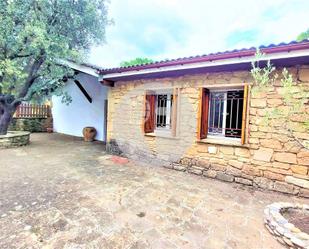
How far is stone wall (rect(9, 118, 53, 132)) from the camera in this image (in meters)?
13.0

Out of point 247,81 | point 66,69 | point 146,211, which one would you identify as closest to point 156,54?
point 66,69

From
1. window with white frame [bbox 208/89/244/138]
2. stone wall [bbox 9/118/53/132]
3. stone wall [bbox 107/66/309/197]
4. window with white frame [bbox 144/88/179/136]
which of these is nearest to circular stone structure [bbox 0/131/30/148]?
stone wall [bbox 9/118/53/132]

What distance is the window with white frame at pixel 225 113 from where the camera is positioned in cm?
520

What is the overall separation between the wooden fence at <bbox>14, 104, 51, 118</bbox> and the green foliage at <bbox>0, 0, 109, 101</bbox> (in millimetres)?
5406

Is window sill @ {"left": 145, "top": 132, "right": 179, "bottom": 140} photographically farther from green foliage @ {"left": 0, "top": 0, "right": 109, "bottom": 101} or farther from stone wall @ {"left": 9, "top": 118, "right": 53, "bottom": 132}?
stone wall @ {"left": 9, "top": 118, "right": 53, "bottom": 132}

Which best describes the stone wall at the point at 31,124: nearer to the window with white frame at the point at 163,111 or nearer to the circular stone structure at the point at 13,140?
the circular stone structure at the point at 13,140

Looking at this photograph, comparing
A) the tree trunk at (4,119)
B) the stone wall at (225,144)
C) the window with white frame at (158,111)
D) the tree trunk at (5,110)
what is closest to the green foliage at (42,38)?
the tree trunk at (5,110)

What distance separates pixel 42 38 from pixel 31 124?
9.08 meters

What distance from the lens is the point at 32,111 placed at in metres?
14.3

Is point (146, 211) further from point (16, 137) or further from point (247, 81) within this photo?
point (16, 137)

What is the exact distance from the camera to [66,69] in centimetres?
855

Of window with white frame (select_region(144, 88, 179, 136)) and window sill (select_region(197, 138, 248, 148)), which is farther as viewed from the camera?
window with white frame (select_region(144, 88, 179, 136))

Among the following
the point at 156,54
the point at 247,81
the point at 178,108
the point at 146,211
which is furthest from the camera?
the point at 156,54

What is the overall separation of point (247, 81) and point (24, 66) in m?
8.88
